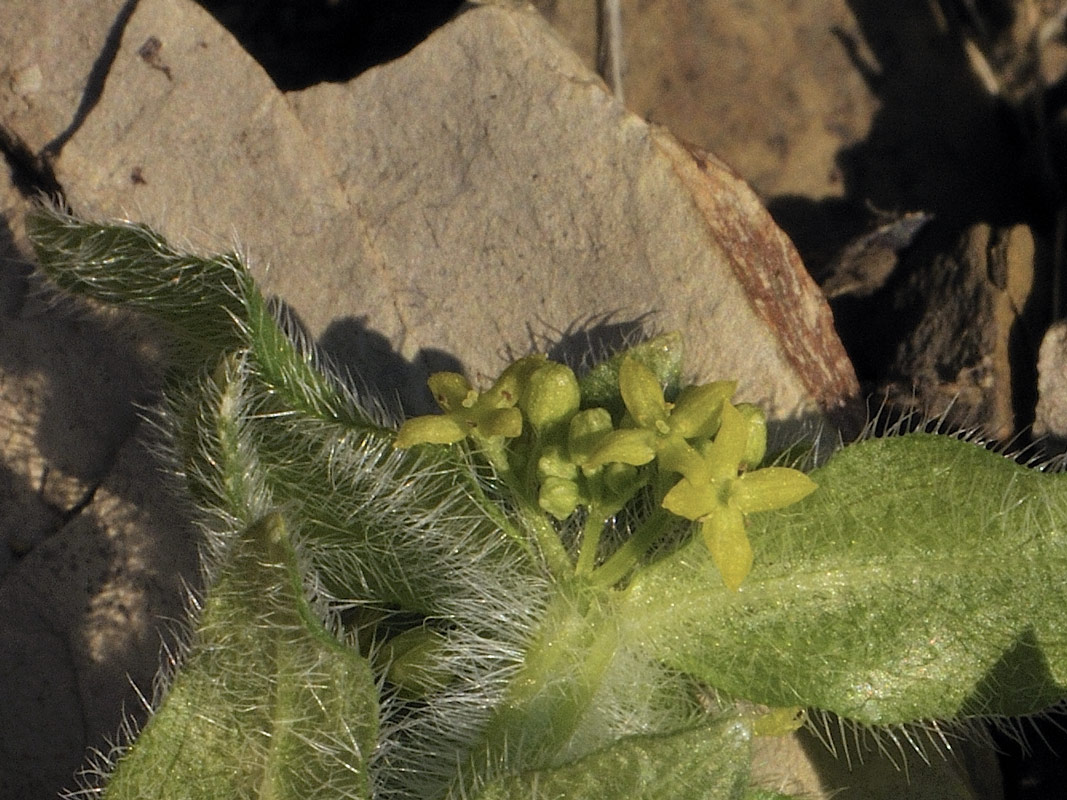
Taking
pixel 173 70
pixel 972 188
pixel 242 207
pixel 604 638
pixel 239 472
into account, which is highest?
pixel 173 70

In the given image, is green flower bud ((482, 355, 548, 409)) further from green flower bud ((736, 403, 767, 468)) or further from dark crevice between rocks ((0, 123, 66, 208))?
dark crevice between rocks ((0, 123, 66, 208))

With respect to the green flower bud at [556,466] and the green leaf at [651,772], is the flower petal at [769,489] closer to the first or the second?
the green flower bud at [556,466]

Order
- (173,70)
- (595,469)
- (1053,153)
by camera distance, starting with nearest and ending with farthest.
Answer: (595,469)
(173,70)
(1053,153)

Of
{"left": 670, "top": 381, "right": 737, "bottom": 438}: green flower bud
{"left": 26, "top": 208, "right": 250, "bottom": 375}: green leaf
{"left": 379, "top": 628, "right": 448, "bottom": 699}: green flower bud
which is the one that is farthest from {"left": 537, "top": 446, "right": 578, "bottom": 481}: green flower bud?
{"left": 26, "top": 208, "right": 250, "bottom": 375}: green leaf

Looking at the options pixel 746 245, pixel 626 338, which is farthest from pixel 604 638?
pixel 746 245

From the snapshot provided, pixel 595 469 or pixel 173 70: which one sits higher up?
pixel 173 70

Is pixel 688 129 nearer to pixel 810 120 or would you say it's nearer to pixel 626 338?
pixel 810 120

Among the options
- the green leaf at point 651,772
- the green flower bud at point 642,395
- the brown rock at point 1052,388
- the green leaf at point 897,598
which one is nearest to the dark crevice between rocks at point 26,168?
the green flower bud at point 642,395

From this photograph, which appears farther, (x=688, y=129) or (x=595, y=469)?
(x=688, y=129)
